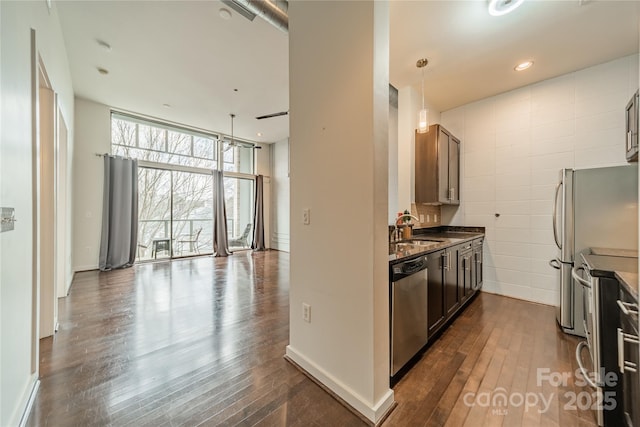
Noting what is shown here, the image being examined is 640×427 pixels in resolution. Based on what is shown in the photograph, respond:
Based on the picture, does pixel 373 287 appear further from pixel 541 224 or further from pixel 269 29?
pixel 541 224

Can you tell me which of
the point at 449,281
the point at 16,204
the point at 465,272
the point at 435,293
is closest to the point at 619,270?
the point at 435,293

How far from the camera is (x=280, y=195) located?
7.74 m

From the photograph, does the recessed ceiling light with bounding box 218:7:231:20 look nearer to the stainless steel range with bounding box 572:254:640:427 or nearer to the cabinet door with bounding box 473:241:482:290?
the stainless steel range with bounding box 572:254:640:427

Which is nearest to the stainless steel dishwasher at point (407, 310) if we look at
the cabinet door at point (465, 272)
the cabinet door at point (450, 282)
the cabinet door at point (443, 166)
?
the cabinet door at point (450, 282)

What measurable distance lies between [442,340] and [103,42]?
17.3 ft

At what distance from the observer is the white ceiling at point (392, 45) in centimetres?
226

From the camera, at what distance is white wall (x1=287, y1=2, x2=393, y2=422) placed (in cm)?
142

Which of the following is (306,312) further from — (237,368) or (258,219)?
(258,219)

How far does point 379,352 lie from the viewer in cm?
144

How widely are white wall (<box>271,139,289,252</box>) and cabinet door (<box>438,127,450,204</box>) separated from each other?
4.78 meters

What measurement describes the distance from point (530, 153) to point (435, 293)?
279 centimetres

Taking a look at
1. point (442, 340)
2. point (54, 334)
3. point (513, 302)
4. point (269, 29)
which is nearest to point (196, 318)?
point (54, 334)

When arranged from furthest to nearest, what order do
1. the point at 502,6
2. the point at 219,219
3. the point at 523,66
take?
the point at 219,219 → the point at 523,66 → the point at 502,6

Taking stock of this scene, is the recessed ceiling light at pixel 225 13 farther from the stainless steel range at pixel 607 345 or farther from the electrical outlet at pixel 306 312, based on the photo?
the stainless steel range at pixel 607 345
